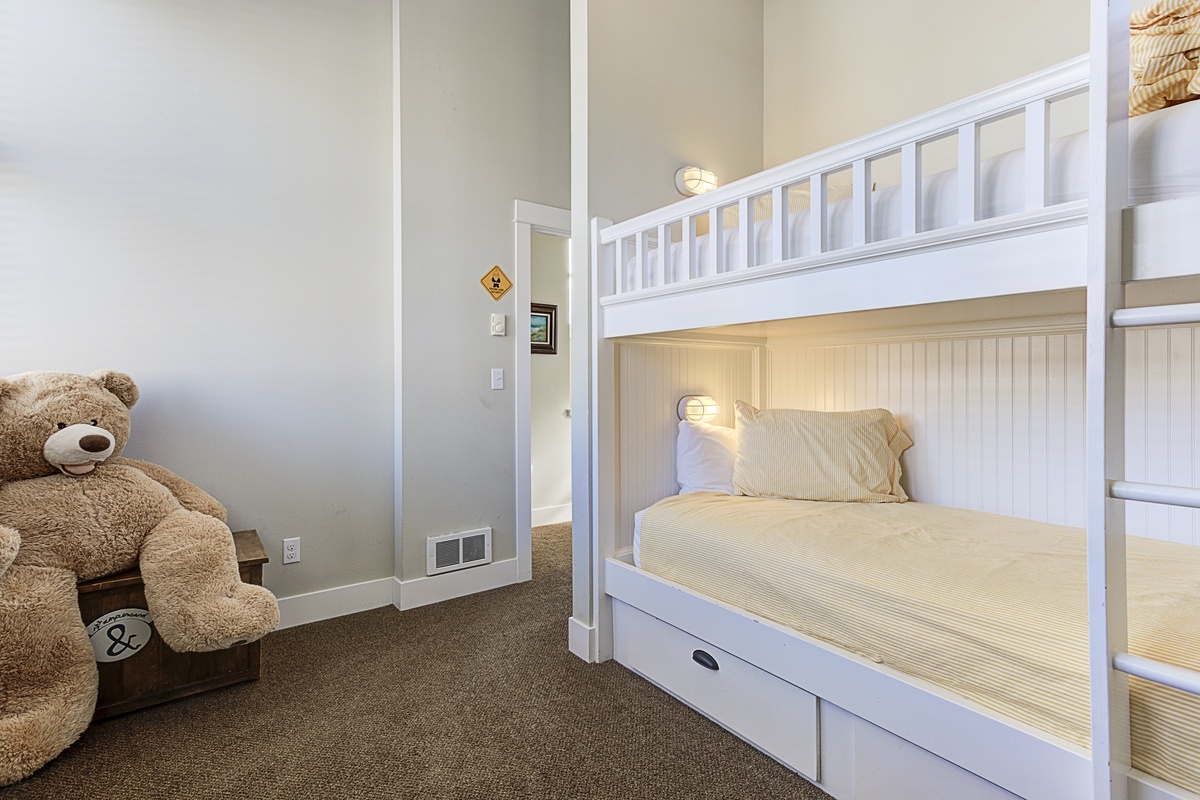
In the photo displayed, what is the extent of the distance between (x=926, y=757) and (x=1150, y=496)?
0.73 meters

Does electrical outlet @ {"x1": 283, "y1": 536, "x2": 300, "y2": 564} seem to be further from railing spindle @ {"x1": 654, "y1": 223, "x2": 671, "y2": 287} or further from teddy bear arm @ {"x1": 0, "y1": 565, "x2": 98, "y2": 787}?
railing spindle @ {"x1": 654, "y1": 223, "x2": 671, "y2": 287}

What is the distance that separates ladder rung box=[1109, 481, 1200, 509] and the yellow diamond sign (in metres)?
2.54

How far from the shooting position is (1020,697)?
1052 mm

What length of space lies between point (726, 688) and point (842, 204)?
135 centimetres

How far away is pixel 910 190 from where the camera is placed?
1.27m

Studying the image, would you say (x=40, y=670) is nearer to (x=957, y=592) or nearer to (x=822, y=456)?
(x=957, y=592)

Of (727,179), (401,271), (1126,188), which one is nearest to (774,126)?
(727,179)

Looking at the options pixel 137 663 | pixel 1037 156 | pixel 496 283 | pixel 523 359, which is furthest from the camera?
pixel 523 359

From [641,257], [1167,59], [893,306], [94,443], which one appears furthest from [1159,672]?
[94,443]

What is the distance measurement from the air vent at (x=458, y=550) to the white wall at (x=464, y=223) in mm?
41

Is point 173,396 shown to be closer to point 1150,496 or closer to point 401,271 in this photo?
point 401,271

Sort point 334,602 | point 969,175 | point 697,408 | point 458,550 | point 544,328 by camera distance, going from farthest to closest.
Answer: point 544,328 < point 458,550 < point 334,602 < point 697,408 < point 969,175

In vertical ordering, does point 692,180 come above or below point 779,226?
above

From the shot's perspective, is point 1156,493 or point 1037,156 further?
point 1037,156
